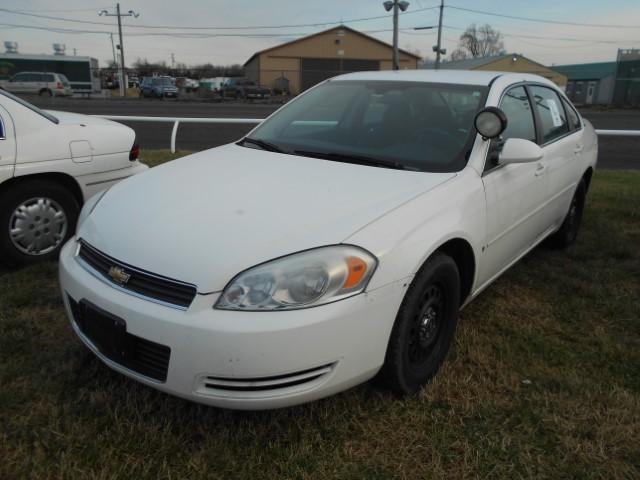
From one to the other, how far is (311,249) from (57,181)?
284cm

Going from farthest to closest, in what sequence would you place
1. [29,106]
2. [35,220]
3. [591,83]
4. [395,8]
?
[591,83] → [395,8] → [29,106] → [35,220]

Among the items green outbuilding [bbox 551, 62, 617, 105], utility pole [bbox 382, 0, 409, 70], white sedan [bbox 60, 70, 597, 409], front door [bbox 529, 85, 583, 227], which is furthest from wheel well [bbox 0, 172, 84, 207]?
green outbuilding [bbox 551, 62, 617, 105]

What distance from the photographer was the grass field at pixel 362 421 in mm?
2139

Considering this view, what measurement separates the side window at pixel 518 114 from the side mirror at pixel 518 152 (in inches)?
13.2

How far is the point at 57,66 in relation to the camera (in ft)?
127

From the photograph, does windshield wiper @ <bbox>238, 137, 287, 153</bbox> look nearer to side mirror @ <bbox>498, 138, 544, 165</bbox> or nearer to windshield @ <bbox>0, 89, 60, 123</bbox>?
side mirror @ <bbox>498, 138, 544, 165</bbox>

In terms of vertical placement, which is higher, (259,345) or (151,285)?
(151,285)

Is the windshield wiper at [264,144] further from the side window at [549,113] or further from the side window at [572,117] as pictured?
the side window at [572,117]

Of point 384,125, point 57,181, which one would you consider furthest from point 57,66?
point 384,125

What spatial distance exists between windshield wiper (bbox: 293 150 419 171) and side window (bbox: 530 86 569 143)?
58.2 inches

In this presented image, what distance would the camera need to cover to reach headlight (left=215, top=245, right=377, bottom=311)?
201 cm

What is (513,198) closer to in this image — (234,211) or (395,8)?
(234,211)

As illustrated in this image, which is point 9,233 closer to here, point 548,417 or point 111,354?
point 111,354

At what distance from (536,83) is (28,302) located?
382 centimetres
